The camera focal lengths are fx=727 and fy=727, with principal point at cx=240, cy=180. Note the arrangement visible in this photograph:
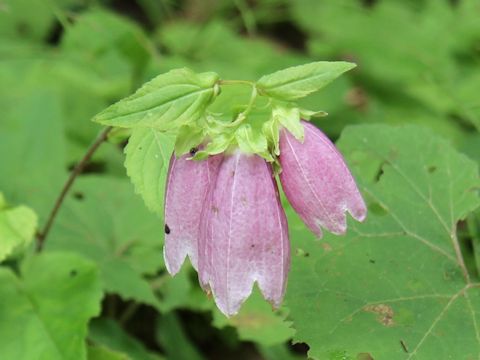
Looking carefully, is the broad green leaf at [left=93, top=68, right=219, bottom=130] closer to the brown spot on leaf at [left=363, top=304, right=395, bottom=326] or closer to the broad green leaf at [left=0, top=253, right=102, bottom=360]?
the brown spot on leaf at [left=363, top=304, right=395, bottom=326]

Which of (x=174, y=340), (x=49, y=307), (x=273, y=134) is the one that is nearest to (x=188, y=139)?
(x=273, y=134)

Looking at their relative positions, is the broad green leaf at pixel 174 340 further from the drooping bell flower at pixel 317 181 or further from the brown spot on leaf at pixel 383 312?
the drooping bell flower at pixel 317 181

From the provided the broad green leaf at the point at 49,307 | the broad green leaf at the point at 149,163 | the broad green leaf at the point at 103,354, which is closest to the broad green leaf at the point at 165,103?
the broad green leaf at the point at 149,163

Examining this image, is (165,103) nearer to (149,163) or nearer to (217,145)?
(217,145)

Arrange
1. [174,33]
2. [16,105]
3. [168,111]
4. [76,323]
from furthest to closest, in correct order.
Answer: [174,33] < [16,105] < [76,323] < [168,111]

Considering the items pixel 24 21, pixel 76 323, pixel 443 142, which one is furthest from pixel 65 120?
pixel 443 142

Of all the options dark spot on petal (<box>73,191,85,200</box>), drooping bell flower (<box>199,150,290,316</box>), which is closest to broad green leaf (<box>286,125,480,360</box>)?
drooping bell flower (<box>199,150,290,316</box>)

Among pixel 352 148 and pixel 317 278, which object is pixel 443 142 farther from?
pixel 317 278

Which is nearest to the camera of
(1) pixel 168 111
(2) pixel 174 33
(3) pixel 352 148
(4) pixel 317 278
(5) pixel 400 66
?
(1) pixel 168 111

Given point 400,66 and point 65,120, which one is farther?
point 400,66
